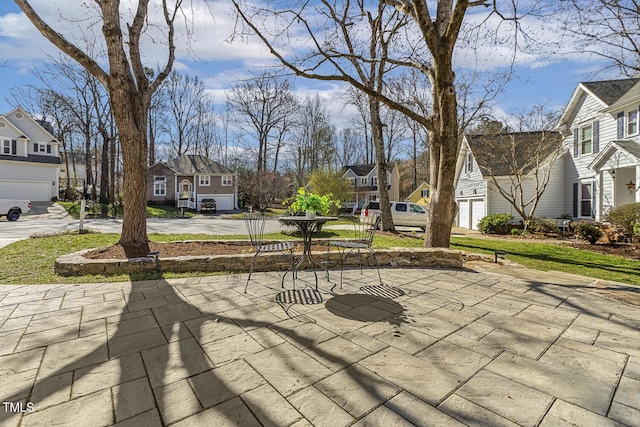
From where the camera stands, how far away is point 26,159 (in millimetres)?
22812

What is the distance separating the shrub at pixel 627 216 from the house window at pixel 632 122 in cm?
340

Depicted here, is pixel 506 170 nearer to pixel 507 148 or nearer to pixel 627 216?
pixel 507 148

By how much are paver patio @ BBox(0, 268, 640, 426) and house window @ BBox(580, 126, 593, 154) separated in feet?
43.8

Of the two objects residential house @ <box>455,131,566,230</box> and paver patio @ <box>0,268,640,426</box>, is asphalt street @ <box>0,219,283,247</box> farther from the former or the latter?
residential house @ <box>455,131,566,230</box>

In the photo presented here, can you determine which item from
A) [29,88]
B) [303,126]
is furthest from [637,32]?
[29,88]

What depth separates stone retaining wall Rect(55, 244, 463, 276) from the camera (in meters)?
4.53

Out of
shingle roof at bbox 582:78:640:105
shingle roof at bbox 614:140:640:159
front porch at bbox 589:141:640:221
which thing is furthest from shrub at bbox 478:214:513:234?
shingle roof at bbox 582:78:640:105

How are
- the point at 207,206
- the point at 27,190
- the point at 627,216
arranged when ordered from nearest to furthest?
the point at 627,216
the point at 27,190
the point at 207,206

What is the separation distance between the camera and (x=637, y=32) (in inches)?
333

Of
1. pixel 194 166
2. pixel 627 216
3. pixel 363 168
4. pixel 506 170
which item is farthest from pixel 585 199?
pixel 194 166

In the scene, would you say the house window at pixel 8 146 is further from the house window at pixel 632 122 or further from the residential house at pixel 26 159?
the house window at pixel 632 122

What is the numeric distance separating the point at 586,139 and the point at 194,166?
2713 cm

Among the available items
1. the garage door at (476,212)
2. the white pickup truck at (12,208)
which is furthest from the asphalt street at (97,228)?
the garage door at (476,212)

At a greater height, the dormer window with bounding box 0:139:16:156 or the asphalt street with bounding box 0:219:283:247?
the dormer window with bounding box 0:139:16:156
